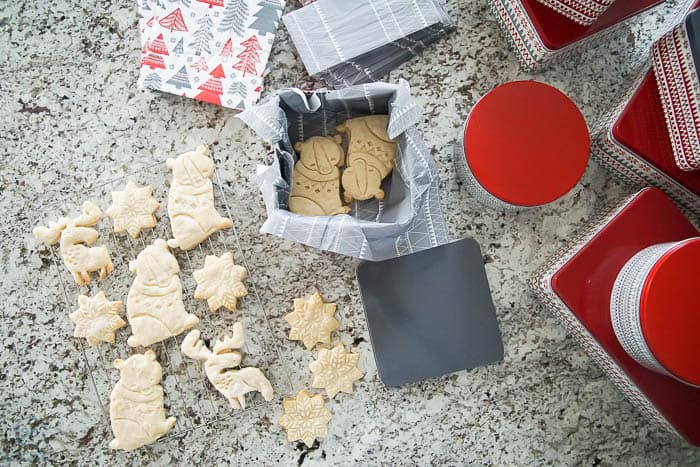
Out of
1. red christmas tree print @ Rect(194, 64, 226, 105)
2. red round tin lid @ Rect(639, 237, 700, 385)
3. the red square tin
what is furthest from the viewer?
red christmas tree print @ Rect(194, 64, 226, 105)

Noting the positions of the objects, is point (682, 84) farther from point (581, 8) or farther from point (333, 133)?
point (333, 133)

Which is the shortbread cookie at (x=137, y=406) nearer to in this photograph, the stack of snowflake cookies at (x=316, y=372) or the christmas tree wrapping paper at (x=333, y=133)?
the stack of snowflake cookies at (x=316, y=372)

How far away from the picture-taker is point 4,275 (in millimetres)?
917

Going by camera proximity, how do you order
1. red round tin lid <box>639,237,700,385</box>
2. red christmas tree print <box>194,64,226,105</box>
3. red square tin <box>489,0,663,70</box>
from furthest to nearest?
1. red christmas tree print <box>194,64,226,105</box>
2. red square tin <box>489,0,663,70</box>
3. red round tin lid <box>639,237,700,385</box>

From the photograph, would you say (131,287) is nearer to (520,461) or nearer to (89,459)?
(89,459)

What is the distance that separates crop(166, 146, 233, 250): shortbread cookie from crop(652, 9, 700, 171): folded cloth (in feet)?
2.24

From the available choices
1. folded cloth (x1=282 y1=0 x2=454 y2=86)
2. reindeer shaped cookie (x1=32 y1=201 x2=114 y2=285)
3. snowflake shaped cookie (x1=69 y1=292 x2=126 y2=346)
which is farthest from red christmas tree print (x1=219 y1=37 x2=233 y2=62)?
snowflake shaped cookie (x1=69 y1=292 x2=126 y2=346)

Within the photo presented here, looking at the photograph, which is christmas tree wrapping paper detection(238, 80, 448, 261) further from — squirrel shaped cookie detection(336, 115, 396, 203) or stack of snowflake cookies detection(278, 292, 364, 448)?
stack of snowflake cookies detection(278, 292, 364, 448)

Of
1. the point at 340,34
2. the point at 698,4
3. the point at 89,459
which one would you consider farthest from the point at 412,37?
the point at 89,459

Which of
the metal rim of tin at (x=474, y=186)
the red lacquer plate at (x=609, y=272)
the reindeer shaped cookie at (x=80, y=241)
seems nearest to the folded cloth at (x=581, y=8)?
the metal rim of tin at (x=474, y=186)

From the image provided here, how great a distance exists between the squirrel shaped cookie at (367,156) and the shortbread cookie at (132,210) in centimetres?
32

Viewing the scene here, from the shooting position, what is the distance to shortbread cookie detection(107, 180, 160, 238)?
0.87 meters

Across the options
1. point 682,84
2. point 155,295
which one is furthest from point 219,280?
point 682,84

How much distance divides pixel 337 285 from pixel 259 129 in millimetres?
301
